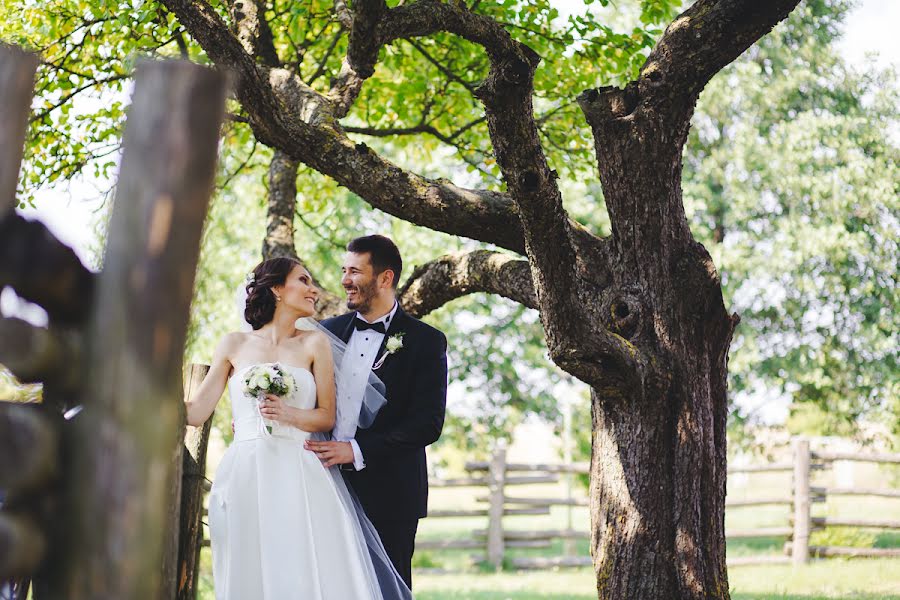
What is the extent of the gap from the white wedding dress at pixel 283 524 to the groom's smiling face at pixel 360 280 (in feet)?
2.24

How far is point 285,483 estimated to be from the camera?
4.81 m

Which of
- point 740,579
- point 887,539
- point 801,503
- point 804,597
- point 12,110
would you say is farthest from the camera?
point 887,539

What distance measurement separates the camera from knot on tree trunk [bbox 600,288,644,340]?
548cm

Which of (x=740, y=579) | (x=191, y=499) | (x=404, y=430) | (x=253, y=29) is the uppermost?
(x=253, y=29)

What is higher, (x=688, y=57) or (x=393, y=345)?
(x=688, y=57)

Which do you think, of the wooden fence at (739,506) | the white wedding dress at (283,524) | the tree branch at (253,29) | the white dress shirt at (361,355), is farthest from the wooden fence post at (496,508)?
the white wedding dress at (283,524)

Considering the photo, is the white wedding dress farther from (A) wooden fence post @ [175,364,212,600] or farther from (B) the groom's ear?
(B) the groom's ear

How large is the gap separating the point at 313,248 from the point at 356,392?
13539 millimetres

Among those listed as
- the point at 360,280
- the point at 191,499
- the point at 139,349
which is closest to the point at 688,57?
the point at 360,280

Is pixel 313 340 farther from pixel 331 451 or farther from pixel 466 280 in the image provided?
pixel 466 280

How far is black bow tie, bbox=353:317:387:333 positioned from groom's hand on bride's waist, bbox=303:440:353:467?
80 cm

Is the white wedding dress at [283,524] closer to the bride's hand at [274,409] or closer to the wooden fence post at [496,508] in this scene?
the bride's hand at [274,409]

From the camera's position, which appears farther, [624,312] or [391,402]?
[624,312]

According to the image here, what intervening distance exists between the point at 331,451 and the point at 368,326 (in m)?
0.89
